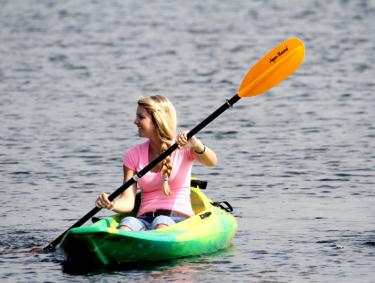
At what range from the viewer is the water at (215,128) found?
33.7ft

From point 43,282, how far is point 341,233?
2593 millimetres

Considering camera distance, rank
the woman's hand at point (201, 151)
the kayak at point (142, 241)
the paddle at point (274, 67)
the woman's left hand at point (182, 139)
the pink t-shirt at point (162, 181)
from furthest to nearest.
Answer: the paddle at point (274, 67), the pink t-shirt at point (162, 181), the woman's hand at point (201, 151), the woman's left hand at point (182, 139), the kayak at point (142, 241)

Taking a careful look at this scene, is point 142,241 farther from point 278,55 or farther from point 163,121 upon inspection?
point 278,55

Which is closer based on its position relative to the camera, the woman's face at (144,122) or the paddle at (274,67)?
the woman's face at (144,122)

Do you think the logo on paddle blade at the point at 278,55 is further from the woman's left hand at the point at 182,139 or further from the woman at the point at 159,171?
the woman's left hand at the point at 182,139

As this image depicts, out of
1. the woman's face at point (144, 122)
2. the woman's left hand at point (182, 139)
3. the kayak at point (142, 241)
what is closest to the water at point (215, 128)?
the kayak at point (142, 241)

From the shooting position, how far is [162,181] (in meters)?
10.2

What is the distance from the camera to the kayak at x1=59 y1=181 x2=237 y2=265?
9.62m

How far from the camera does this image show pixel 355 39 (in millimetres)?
23984

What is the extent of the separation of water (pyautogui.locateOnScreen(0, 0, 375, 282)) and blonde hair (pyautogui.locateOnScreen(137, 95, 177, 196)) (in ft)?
2.26

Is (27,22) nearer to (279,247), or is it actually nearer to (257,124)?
(257,124)

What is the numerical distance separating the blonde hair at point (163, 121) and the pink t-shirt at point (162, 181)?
0.26ft

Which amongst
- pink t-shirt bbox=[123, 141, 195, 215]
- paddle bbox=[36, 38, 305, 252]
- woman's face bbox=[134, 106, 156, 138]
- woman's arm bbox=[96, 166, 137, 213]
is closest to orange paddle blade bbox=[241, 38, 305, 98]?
paddle bbox=[36, 38, 305, 252]

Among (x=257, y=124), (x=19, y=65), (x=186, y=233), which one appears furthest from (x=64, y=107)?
(x=186, y=233)
